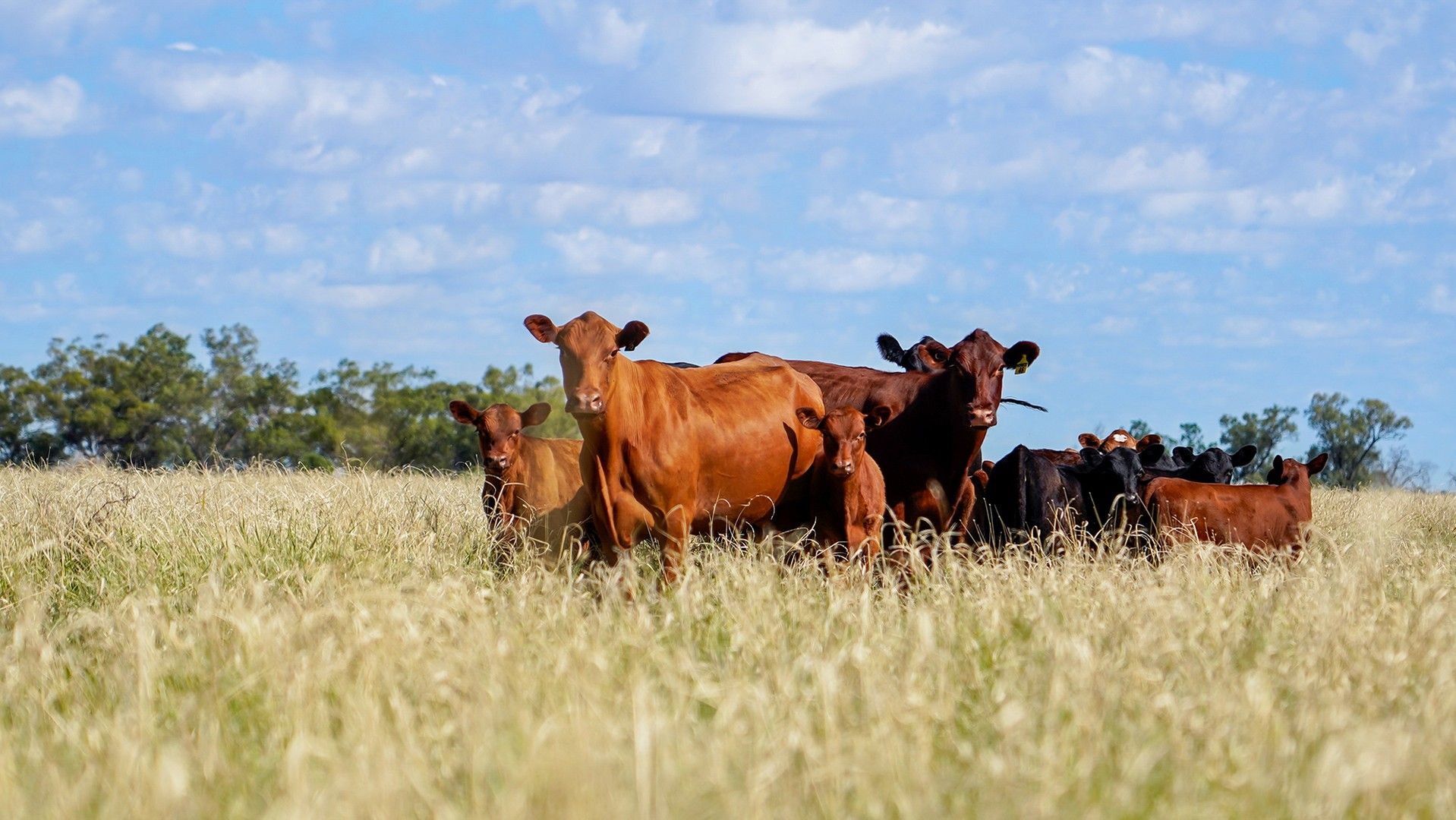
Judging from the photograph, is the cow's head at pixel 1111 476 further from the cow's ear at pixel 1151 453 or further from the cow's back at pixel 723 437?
the cow's back at pixel 723 437

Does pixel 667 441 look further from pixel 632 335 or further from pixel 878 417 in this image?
pixel 878 417

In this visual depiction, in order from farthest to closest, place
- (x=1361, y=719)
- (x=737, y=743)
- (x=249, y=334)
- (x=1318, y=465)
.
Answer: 1. (x=249, y=334)
2. (x=1318, y=465)
3. (x=1361, y=719)
4. (x=737, y=743)

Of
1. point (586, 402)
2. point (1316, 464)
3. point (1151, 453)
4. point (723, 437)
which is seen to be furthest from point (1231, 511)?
point (586, 402)

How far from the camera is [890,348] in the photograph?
48.8 feet

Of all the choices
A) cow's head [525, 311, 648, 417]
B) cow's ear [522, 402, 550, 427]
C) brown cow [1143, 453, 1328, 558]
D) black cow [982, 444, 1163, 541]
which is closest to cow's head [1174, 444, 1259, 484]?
brown cow [1143, 453, 1328, 558]

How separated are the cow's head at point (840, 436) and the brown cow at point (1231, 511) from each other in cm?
309

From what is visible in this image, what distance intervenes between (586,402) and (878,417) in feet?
9.01

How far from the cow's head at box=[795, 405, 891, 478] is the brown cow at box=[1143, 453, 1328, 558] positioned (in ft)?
10.1

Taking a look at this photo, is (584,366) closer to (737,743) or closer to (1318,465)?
(737,743)

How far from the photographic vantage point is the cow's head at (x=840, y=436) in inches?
371

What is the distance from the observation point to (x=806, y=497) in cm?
1044

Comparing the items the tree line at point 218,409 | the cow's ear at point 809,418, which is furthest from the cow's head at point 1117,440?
the tree line at point 218,409

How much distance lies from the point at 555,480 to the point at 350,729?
6053 millimetres

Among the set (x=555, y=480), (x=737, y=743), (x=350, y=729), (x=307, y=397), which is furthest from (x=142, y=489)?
(x=307, y=397)
